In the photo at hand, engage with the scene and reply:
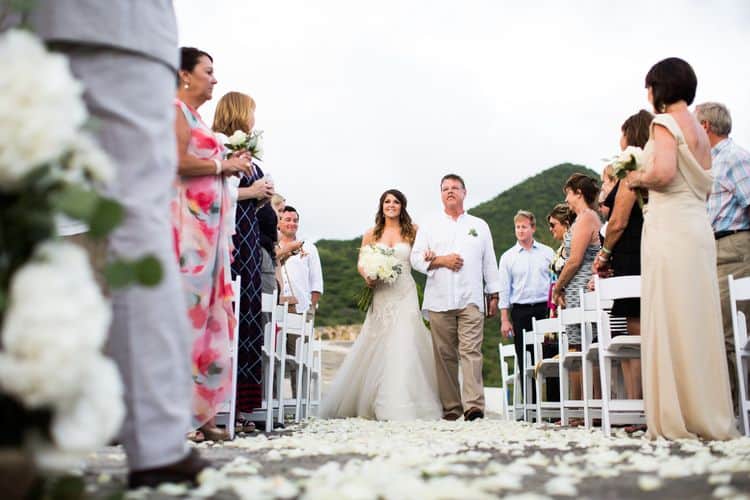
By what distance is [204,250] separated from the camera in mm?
4812

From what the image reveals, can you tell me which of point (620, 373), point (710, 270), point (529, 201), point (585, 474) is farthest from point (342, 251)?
point (585, 474)

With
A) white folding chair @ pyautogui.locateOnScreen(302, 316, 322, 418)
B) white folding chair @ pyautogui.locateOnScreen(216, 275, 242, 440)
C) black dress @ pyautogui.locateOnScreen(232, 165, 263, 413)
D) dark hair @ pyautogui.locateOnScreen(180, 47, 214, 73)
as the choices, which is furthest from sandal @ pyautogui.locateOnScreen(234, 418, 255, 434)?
dark hair @ pyautogui.locateOnScreen(180, 47, 214, 73)

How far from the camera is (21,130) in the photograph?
173cm

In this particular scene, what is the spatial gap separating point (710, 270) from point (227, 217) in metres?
3.11

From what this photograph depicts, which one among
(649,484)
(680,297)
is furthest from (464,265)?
(649,484)

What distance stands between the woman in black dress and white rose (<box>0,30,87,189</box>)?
5.44 meters

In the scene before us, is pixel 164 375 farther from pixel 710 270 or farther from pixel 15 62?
pixel 710 270

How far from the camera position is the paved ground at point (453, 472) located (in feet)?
8.01

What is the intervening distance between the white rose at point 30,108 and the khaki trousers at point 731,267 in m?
5.58

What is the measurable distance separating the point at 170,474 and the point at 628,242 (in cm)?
512

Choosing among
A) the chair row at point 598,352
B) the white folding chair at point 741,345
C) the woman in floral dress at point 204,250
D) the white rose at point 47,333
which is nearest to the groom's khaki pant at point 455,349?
the chair row at point 598,352

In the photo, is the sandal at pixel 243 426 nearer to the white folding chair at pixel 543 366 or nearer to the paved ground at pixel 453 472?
the paved ground at pixel 453 472

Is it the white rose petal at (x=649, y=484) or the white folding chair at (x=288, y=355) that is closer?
the white rose petal at (x=649, y=484)

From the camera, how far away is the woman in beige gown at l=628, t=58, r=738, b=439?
5.11 m
